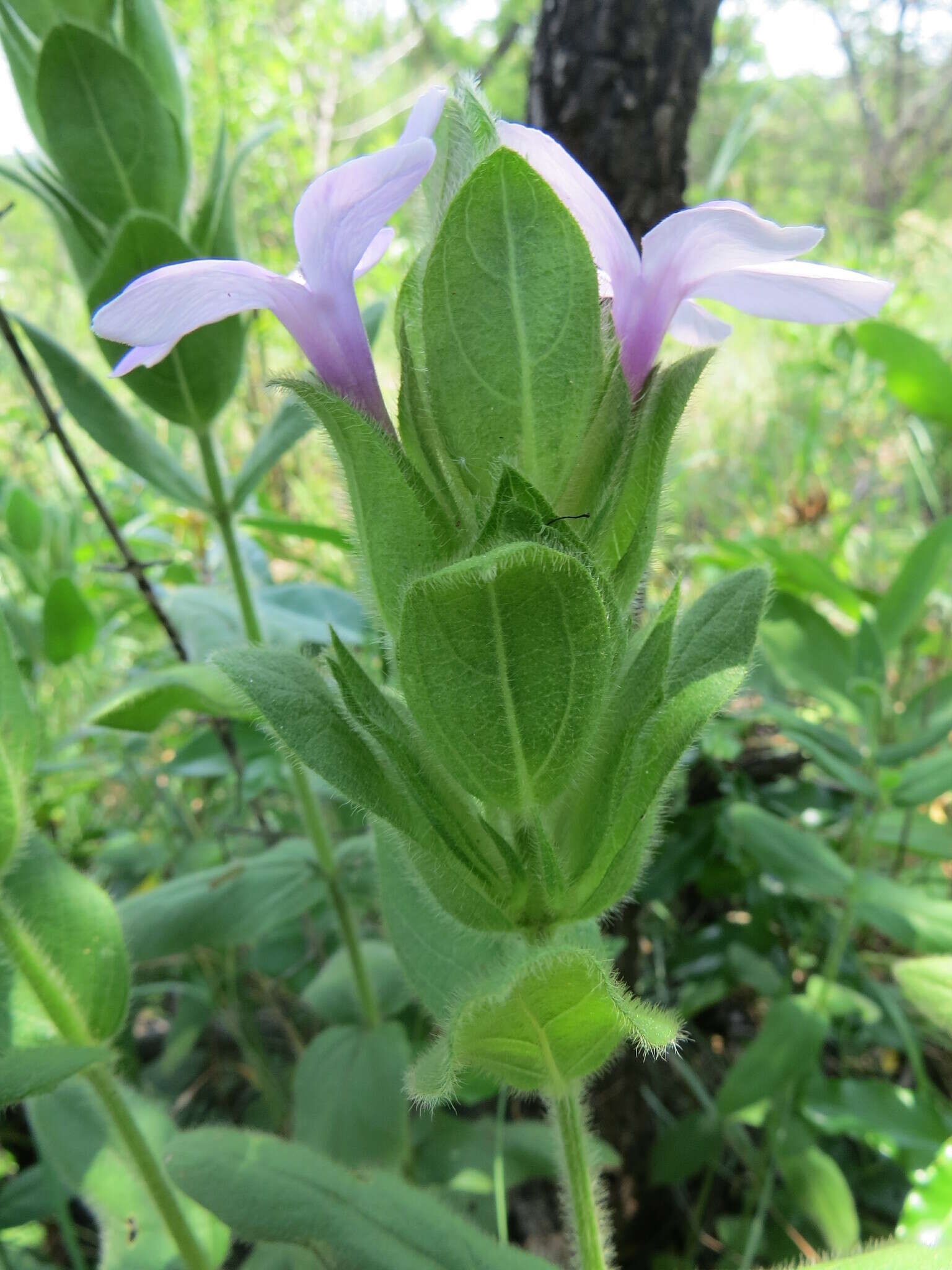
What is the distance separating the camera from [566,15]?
1.47 metres

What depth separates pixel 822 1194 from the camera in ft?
3.97

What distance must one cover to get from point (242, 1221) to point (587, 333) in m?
0.72

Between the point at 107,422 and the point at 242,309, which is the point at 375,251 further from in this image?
the point at 107,422

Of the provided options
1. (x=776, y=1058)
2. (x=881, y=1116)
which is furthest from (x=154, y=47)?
(x=881, y=1116)

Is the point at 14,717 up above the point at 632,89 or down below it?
below

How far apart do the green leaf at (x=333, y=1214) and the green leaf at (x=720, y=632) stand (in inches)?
18.9

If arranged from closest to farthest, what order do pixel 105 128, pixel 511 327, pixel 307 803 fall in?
pixel 511 327, pixel 105 128, pixel 307 803

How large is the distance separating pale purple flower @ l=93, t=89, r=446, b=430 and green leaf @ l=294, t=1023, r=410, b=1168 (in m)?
0.85

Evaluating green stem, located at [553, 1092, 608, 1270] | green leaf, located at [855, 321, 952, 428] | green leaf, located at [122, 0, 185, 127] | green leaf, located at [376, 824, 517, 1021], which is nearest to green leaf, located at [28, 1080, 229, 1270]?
green leaf, located at [376, 824, 517, 1021]

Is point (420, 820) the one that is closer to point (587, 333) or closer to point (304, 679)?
point (304, 679)

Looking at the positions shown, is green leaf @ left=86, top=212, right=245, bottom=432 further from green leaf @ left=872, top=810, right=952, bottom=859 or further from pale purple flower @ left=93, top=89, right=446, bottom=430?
green leaf @ left=872, top=810, right=952, bottom=859

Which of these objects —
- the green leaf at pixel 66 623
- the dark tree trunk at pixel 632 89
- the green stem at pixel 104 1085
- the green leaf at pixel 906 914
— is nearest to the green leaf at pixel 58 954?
the green stem at pixel 104 1085

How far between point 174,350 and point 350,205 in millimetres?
546

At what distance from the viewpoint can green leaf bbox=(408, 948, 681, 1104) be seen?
508mm
